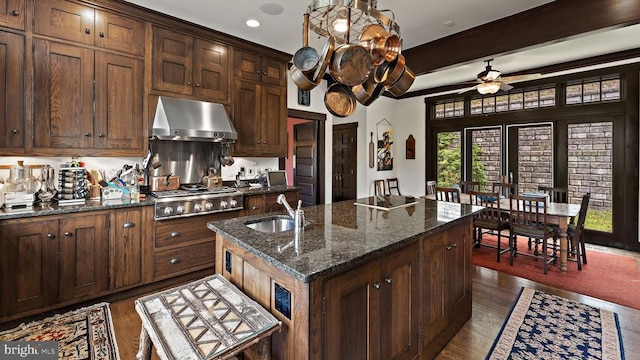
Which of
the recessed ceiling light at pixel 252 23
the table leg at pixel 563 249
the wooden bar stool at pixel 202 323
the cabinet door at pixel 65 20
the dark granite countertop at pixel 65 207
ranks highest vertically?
the recessed ceiling light at pixel 252 23

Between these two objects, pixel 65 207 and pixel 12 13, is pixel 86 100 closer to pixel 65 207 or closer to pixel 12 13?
pixel 12 13

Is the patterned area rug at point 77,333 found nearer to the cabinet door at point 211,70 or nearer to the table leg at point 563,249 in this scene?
the cabinet door at point 211,70

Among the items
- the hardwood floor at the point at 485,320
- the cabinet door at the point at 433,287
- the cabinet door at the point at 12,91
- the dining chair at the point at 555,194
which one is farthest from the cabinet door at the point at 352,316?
the dining chair at the point at 555,194

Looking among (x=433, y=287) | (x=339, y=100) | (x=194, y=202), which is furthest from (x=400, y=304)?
(x=194, y=202)

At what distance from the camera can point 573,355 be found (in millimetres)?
2016

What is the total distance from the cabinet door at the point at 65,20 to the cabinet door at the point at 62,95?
10 cm

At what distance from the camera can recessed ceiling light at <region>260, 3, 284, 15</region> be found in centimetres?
291

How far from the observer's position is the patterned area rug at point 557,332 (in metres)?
2.04

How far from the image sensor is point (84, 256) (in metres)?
2.50

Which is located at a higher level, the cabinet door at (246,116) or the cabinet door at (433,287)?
the cabinet door at (246,116)

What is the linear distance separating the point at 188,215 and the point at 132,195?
0.57 m

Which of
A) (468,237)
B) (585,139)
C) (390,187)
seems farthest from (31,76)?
(585,139)

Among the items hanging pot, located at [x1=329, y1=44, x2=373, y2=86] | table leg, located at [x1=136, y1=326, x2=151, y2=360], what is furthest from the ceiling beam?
table leg, located at [x1=136, y1=326, x2=151, y2=360]

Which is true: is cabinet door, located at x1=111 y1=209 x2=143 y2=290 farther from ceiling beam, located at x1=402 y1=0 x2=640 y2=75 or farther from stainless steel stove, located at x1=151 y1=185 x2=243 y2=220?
ceiling beam, located at x1=402 y1=0 x2=640 y2=75
